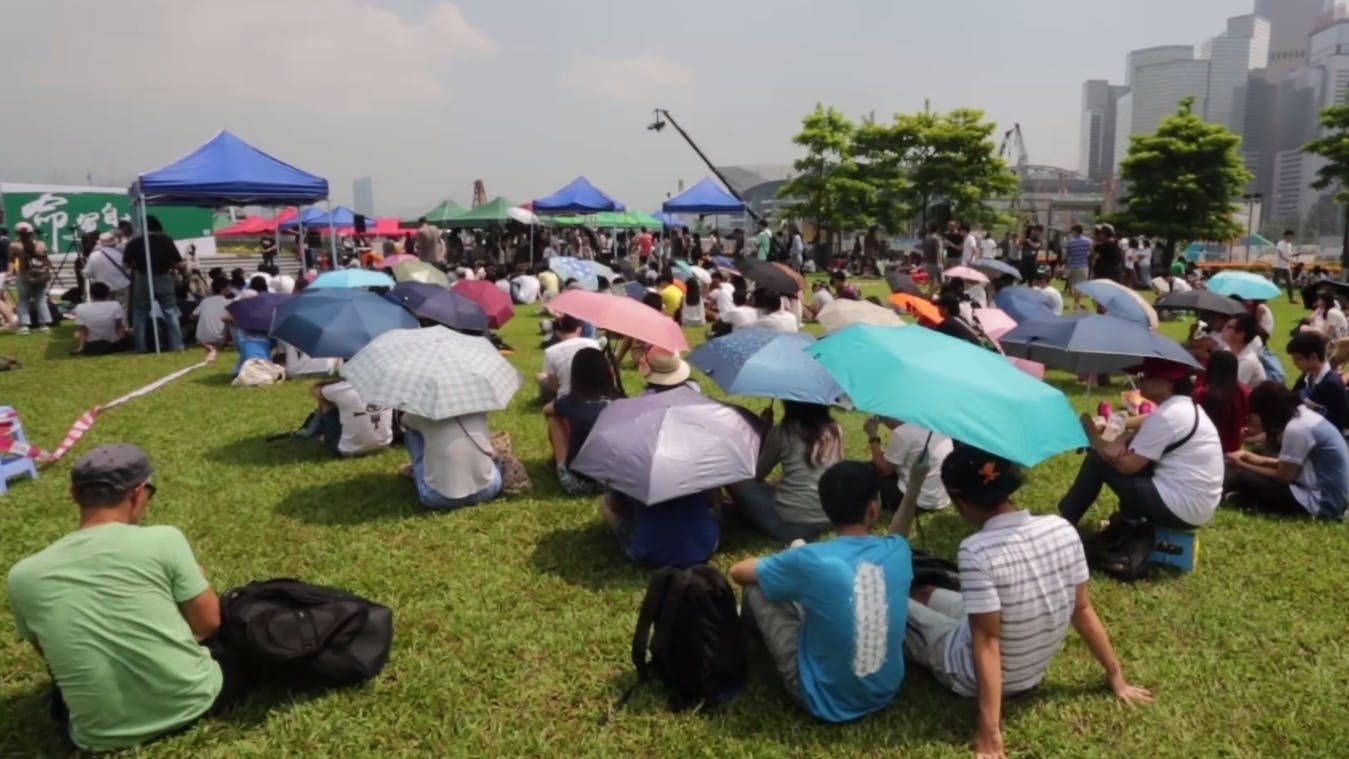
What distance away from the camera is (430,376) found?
500 cm

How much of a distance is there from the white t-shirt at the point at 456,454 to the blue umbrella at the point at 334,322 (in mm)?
1083

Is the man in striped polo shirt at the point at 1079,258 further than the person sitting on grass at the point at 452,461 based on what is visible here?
Yes

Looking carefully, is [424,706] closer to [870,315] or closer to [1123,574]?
[1123,574]

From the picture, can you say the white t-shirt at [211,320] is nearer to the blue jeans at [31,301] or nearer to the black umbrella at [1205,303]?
the blue jeans at [31,301]

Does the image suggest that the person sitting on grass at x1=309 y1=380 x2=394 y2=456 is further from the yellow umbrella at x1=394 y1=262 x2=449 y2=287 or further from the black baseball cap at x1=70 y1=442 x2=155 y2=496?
the yellow umbrella at x1=394 y1=262 x2=449 y2=287

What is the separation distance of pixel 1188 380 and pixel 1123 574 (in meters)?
1.18

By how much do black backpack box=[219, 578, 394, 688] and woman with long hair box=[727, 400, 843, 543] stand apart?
7.23ft

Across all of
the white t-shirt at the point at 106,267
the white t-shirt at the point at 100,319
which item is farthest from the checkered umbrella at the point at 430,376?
the white t-shirt at the point at 106,267

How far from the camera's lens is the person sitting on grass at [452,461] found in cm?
526

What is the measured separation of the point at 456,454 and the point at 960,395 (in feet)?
11.0

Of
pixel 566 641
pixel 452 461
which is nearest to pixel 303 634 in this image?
pixel 566 641

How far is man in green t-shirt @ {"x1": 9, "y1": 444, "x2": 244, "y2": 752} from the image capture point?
2709mm

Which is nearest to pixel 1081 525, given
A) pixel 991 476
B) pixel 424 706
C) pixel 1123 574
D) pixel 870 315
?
pixel 1123 574

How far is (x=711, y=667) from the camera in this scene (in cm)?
333
